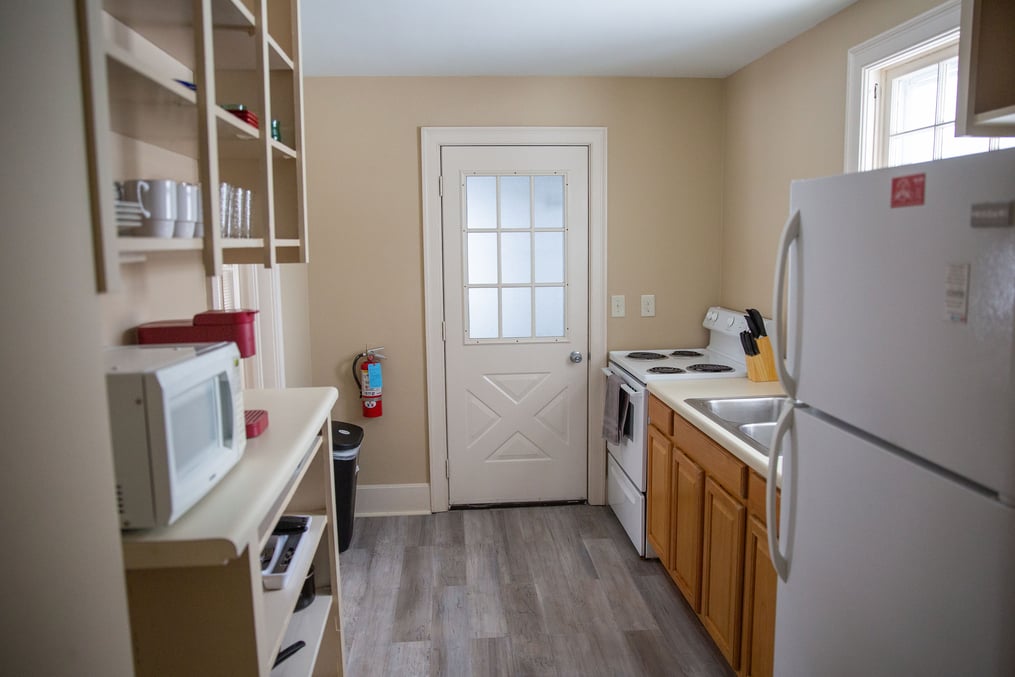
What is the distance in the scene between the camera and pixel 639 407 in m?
3.29

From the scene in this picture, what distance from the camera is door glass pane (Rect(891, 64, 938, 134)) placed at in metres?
2.32

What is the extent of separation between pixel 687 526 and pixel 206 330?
1997 mm

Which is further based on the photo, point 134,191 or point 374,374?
point 374,374

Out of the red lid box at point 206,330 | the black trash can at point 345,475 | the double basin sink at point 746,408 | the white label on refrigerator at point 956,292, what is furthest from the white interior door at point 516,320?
the white label on refrigerator at point 956,292

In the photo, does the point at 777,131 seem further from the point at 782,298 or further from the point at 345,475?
the point at 345,475

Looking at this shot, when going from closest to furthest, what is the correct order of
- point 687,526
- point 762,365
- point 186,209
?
point 186,209 < point 687,526 < point 762,365

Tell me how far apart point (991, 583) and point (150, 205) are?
153cm

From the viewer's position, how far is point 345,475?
3.41 m

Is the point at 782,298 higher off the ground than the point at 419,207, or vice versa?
the point at 419,207

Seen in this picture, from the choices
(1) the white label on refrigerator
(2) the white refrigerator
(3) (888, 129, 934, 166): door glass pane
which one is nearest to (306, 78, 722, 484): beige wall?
(3) (888, 129, 934, 166): door glass pane

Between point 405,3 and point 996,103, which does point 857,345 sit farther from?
point 405,3

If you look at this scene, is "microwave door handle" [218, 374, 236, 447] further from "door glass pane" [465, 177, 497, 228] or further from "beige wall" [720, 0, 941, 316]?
"door glass pane" [465, 177, 497, 228]

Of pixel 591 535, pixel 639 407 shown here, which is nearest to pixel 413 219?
pixel 639 407

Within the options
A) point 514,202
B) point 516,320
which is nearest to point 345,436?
point 516,320
